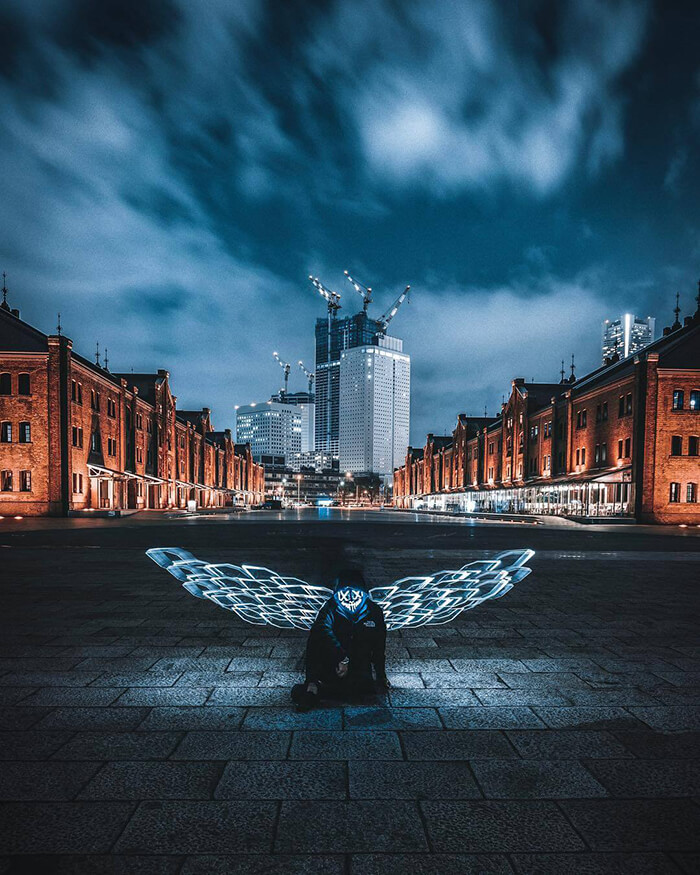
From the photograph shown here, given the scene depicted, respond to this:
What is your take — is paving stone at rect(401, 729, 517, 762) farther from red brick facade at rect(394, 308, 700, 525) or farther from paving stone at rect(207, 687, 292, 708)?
red brick facade at rect(394, 308, 700, 525)

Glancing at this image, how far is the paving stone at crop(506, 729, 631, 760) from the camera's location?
163 inches

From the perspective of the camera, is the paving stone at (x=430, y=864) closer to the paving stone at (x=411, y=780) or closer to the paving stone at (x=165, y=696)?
the paving stone at (x=411, y=780)

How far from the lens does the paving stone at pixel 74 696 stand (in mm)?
5062

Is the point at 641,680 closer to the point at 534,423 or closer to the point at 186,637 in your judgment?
the point at 186,637

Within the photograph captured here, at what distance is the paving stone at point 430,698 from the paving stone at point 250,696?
1.11 metres

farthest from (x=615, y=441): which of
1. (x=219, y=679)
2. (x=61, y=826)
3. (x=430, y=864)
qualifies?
(x=61, y=826)

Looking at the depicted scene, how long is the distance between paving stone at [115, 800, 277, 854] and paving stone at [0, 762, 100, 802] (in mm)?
637

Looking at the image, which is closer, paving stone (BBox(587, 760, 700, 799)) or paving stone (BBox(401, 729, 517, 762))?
paving stone (BBox(587, 760, 700, 799))

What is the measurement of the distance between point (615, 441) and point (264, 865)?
4452cm

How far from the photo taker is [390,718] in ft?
15.6

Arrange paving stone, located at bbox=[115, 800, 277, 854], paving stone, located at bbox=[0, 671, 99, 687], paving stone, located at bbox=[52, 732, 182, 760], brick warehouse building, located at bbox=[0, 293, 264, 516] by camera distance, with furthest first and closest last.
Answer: brick warehouse building, located at bbox=[0, 293, 264, 516], paving stone, located at bbox=[0, 671, 99, 687], paving stone, located at bbox=[52, 732, 182, 760], paving stone, located at bbox=[115, 800, 277, 854]

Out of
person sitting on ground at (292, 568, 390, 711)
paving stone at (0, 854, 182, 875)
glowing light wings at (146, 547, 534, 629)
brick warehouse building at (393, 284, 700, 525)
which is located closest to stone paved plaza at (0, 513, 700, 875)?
paving stone at (0, 854, 182, 875)

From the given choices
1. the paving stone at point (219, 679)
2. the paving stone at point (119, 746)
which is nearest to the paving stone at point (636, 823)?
the paving stone at point (119, 746)

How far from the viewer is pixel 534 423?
195 ft
